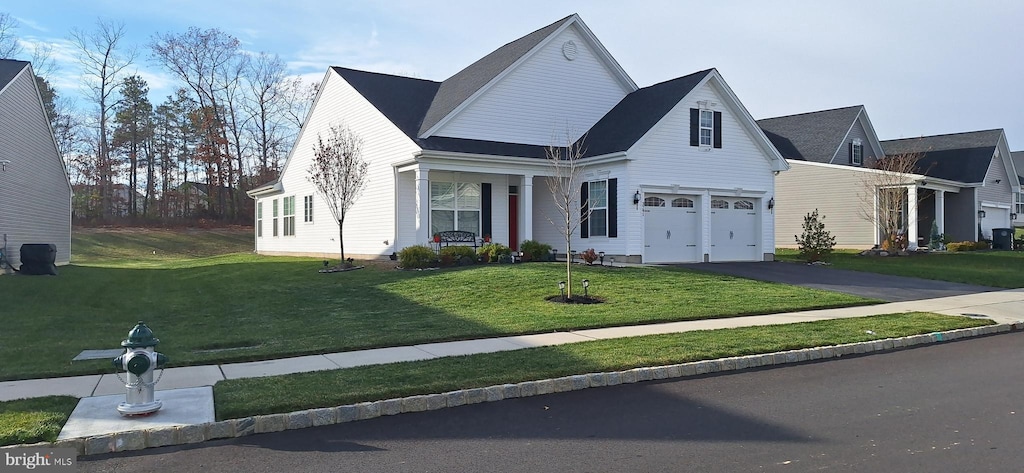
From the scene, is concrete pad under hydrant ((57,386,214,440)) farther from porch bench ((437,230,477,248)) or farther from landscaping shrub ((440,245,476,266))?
porch bench ((437,230,477,248))

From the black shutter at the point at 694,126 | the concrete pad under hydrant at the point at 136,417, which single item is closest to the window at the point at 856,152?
the black shutter at the point at 694,126

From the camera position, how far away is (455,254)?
20.3 metres

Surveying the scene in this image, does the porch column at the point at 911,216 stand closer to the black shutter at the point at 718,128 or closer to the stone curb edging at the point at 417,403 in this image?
the black shutter at the point at 718,128

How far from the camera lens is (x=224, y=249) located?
4528 cm

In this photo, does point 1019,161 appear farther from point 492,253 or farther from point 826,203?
point 492,253

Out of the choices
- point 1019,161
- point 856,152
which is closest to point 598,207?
point 856,152

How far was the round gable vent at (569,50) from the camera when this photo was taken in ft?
81.9

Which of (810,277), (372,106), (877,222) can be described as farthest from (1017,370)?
(877,222)

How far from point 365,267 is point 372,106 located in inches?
243

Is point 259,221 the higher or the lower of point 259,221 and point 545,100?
the lower

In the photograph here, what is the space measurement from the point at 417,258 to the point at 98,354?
10.8 metres

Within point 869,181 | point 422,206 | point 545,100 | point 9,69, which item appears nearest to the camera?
point 422,206

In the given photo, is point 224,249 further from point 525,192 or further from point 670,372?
point 670,372

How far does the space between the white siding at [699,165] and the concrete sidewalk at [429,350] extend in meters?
8.34
